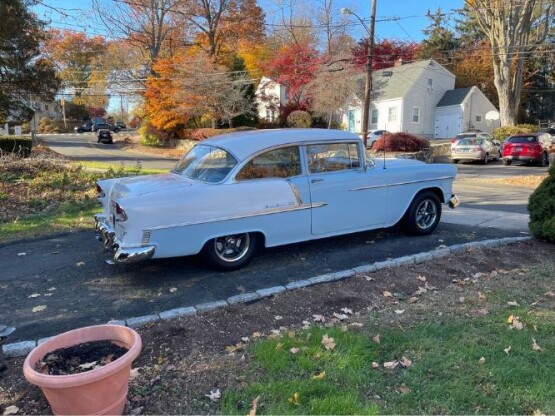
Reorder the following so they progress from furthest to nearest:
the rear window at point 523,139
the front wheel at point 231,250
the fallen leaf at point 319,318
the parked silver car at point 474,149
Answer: the parked silver car at point 474,149 → the rear window at point 523,139 → the front wheel at point 231,250 → the fallen leaf at point 319,318

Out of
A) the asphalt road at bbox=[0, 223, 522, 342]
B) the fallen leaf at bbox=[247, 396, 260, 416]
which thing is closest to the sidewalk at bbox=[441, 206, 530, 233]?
the asphalt road at bbox=[0, 223, 522, 342]

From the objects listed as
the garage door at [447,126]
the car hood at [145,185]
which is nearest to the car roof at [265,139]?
the car hood at [145,185]

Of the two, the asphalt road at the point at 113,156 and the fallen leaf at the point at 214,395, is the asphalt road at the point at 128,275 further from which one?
the asphalt road at the point at 113,156

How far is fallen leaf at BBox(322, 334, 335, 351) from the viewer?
350cm

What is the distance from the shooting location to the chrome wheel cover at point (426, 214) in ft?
23.1

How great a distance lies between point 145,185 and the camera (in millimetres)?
5254

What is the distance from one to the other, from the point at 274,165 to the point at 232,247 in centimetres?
117

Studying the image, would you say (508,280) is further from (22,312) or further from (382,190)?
(22,312)

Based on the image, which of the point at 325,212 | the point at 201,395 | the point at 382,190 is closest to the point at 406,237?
the point at 382,190

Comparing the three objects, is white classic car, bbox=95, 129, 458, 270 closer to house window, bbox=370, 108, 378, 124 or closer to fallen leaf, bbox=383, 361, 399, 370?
fallen leaf, bbox=383, 361, 399, 370

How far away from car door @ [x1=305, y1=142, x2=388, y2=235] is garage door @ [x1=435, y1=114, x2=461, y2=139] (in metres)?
37.4

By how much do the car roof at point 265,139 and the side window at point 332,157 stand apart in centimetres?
10

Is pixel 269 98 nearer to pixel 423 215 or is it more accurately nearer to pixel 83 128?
pixel 423 215

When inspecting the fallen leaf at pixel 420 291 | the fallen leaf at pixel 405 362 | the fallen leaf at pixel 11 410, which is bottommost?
the fallen leaf at pixel 11 410
